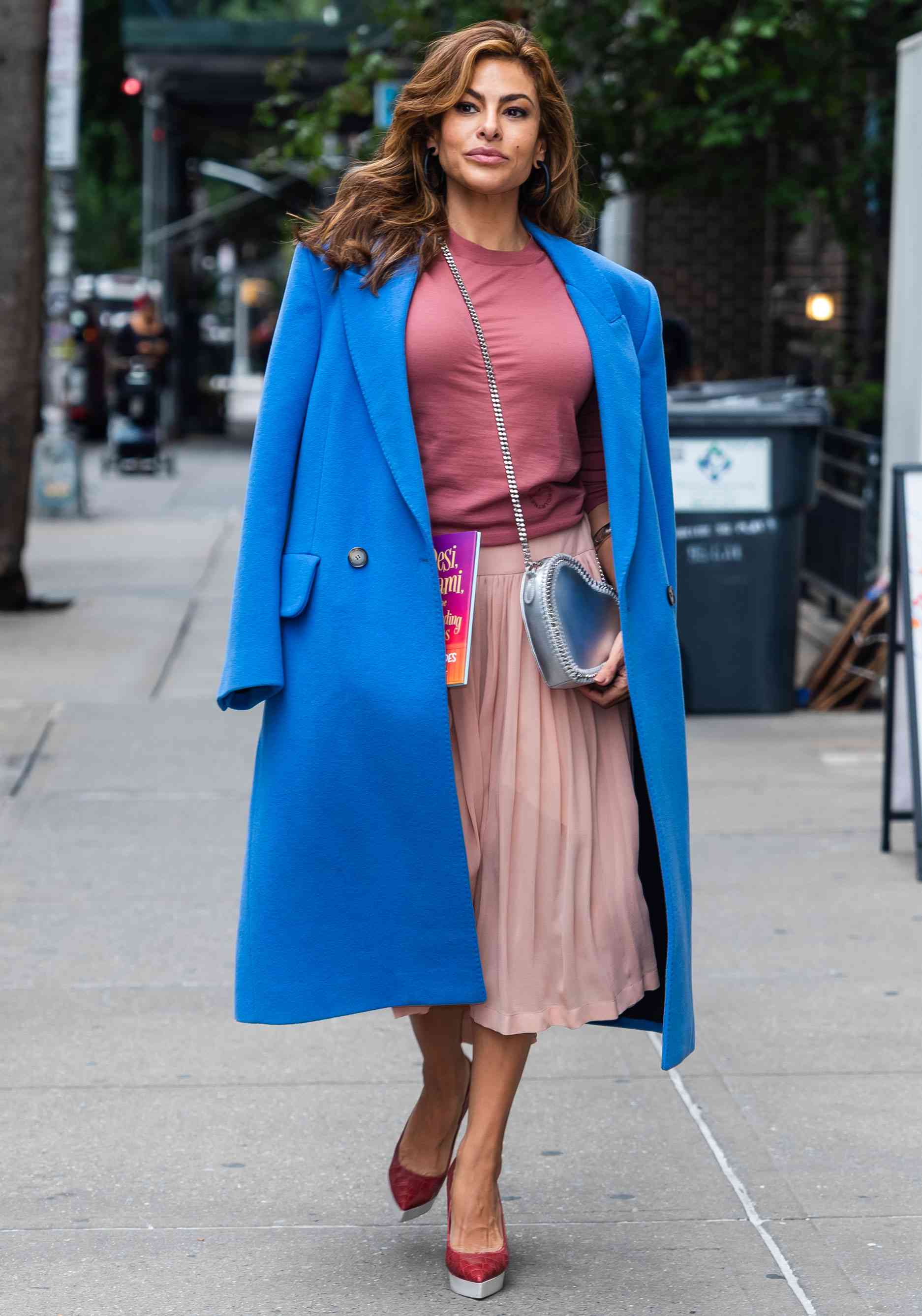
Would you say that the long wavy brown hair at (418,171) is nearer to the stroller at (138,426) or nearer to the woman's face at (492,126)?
the woman's face at (492,126)

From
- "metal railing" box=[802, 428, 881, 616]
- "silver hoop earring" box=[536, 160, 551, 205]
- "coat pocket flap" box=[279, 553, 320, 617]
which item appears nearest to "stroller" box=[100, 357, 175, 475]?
"metal railing" box=[802, 428, 881, 616]

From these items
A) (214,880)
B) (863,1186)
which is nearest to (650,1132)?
(863,1186)

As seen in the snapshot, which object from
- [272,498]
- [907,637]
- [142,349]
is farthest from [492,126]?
[142,349]

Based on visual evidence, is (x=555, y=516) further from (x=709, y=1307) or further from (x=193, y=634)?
(x=193, y=634)

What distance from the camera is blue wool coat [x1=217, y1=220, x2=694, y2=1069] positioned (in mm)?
3150

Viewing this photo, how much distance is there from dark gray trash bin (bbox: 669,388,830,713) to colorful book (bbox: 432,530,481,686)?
5.27 metres

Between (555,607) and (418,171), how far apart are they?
2.58 feet

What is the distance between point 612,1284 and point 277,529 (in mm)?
1386

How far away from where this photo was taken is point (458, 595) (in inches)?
126

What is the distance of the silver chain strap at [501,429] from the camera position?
10.5 ft

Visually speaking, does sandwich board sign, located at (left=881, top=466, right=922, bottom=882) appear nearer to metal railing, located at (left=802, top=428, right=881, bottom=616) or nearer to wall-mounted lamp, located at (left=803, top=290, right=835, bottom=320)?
metal railing, located at (left=802, top=428, right=881, bottom=616)

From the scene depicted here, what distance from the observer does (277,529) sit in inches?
125

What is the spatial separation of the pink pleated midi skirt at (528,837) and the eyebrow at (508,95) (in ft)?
2.35

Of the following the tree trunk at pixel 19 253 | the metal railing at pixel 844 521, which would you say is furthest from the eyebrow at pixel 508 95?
the tree trunk at pixel 19 253
